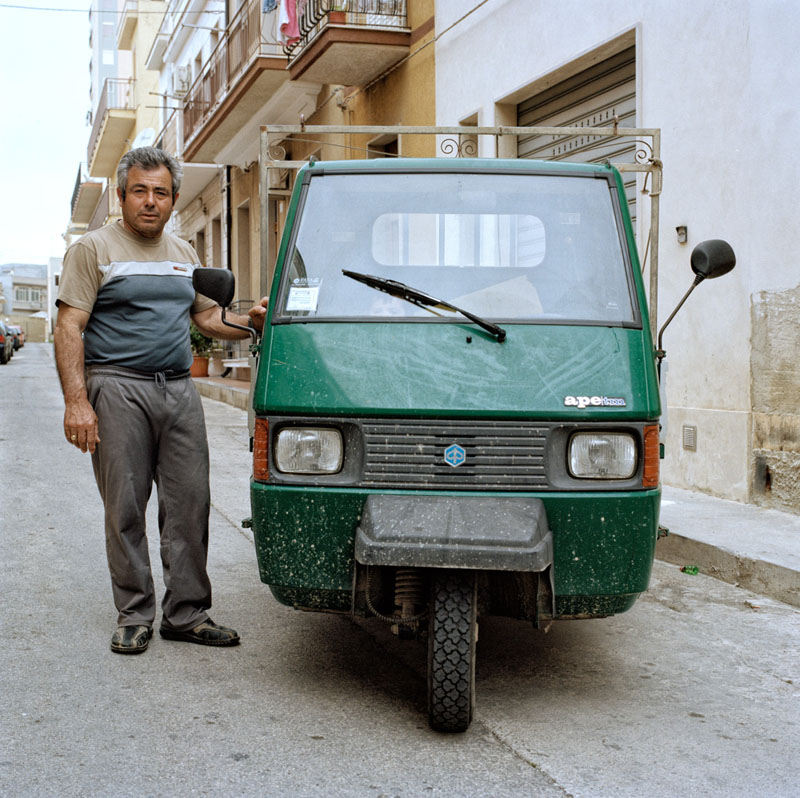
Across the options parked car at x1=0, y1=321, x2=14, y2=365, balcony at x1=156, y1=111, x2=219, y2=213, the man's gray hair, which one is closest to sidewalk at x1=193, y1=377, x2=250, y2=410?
balcony at x1=156, y1=111, x2=219, y2=213

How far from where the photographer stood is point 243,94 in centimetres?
1780

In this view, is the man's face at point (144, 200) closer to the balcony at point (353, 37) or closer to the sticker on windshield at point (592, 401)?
the sticker on windshield at point (592, 401)

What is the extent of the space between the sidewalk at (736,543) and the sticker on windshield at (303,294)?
3.05m

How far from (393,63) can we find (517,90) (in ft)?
12.1

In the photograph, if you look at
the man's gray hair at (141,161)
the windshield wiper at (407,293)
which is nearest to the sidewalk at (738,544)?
the windshield wiper at (407,293)

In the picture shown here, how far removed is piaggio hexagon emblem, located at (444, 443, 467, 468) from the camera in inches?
140

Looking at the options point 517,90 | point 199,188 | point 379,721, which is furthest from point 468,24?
point 199,188

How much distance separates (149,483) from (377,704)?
145cm

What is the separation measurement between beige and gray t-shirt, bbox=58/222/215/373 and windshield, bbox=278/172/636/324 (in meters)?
0.71

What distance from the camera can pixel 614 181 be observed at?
13.9 ft

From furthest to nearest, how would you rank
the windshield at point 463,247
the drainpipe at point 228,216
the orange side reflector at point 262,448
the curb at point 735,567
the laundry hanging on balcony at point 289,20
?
the drainpipe at point 228,216, the laundry hanging on balcony at point 289,20, the curb at point 735,567, the windshield at point 463,247, the orange side reflector at point 262,448

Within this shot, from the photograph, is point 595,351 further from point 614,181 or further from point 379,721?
point 379,721

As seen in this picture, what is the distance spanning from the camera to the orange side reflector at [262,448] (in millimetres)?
3680

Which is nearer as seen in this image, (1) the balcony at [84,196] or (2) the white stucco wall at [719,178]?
(2) the white stucco wall at [719,178]
